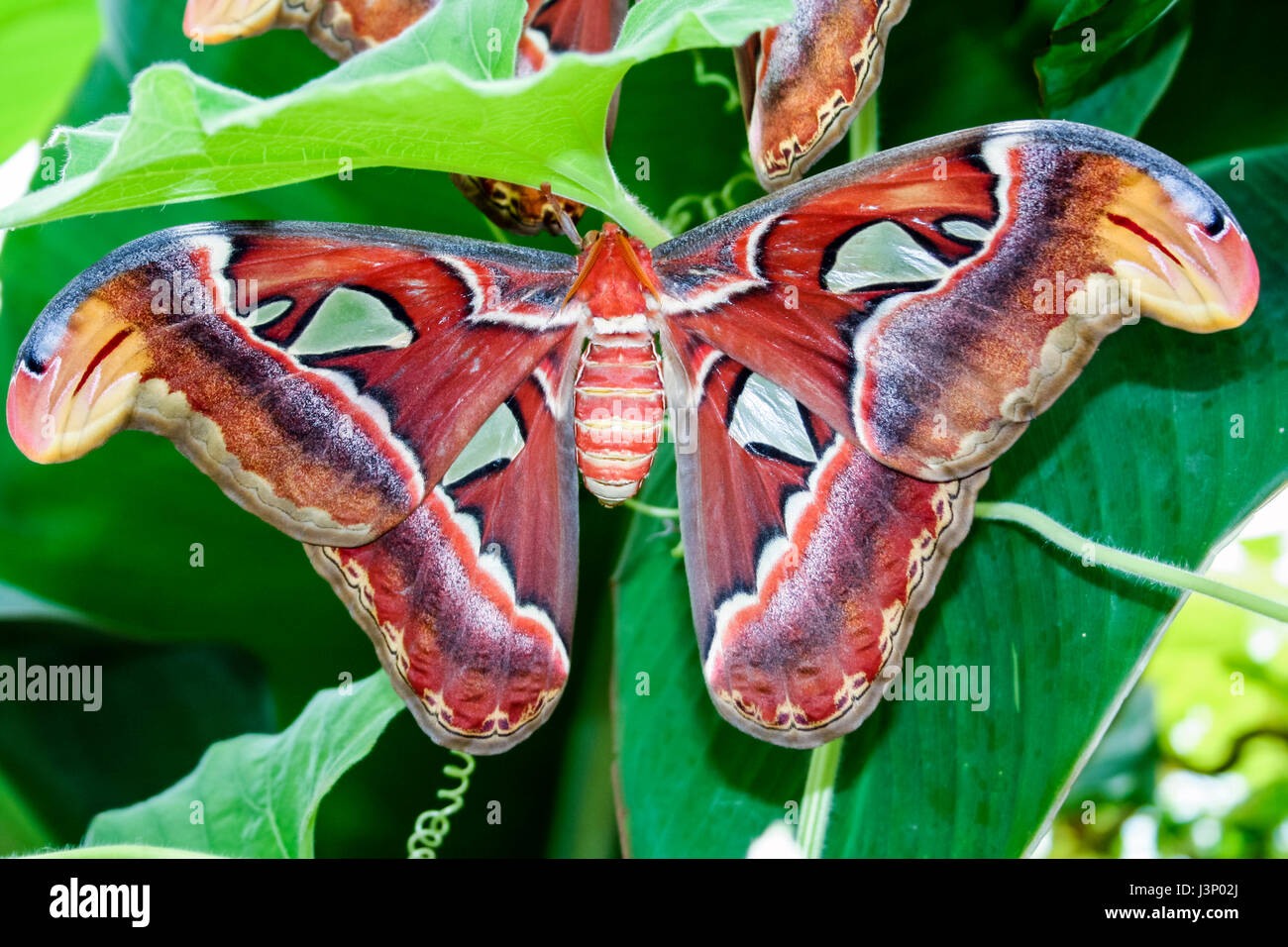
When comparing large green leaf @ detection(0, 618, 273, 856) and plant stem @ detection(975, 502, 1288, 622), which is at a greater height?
plant stem @ detection(975, 502, 1288, 622)

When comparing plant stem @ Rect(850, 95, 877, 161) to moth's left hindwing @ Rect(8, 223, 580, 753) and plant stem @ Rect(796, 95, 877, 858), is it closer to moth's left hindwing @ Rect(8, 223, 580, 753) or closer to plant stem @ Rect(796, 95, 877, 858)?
plant stem @ Rect(796, 95, 877, 858)

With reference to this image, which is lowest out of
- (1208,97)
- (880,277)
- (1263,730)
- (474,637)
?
(1263,730)

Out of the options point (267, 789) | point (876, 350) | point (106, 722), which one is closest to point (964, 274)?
point (876, 350)

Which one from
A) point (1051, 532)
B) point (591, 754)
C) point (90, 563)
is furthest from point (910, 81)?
point (90, 563)

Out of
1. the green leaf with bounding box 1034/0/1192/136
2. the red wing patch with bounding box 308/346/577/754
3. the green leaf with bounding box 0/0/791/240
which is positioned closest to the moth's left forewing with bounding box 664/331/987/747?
the red wing patch with bounding box 308/346/577/754

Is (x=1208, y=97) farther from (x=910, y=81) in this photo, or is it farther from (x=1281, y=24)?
(x=910, y=81)
